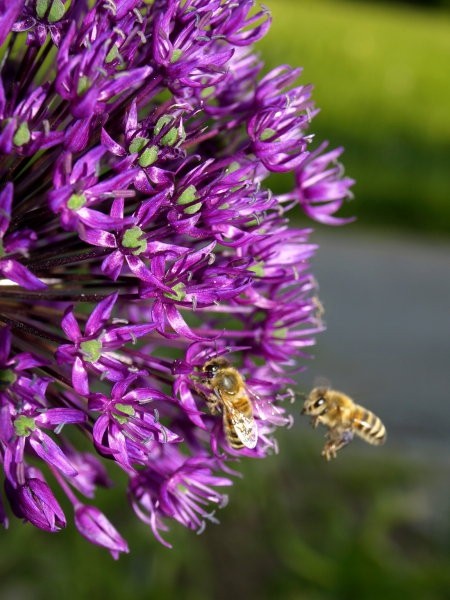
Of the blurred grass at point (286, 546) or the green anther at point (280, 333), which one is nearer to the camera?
the green anther at point (280, 333)

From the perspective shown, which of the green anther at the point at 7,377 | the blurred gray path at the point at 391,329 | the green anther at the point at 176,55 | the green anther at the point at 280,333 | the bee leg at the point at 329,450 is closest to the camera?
the green anther at the point at 7,377

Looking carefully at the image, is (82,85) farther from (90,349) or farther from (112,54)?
(90,349)

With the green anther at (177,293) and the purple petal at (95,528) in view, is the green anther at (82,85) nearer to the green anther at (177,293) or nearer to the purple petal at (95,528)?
the green anther at (177,293)

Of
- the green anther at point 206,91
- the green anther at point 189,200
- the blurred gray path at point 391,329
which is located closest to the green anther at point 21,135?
the green anther at point 189,200

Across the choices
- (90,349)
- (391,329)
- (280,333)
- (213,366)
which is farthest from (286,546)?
(391,329)

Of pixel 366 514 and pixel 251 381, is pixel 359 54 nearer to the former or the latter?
pixel 366 514

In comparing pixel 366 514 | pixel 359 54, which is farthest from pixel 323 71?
pixel 366 514

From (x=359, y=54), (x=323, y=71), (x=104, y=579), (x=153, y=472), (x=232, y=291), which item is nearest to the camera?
(x=232, y=291)
